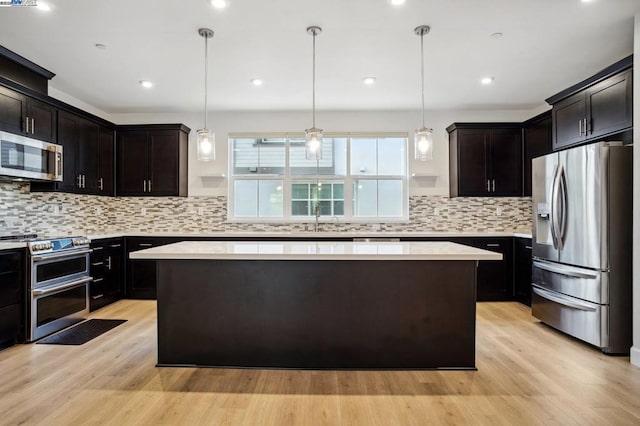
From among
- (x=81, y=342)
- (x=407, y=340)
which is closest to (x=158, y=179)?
(x=81, y=342)

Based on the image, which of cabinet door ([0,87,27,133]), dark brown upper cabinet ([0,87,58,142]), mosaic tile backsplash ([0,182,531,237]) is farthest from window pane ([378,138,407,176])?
cabinet door ([0,87,27,133])

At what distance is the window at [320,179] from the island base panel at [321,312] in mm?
2841

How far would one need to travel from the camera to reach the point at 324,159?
18.4ft

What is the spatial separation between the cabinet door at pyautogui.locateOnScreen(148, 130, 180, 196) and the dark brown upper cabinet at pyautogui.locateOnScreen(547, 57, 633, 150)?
470 cm

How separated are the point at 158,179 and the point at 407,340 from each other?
414 cm

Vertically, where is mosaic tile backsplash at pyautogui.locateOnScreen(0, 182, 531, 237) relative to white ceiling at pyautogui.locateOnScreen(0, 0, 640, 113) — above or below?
below

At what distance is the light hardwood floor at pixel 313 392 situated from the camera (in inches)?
83.2

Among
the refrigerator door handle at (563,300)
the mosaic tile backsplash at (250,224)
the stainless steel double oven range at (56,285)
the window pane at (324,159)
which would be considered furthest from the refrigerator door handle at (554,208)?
the stainless steel double oven range at (56,285)

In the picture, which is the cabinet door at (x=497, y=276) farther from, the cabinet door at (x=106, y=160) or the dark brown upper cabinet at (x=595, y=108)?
the cabinet door at (x=106, y=160)

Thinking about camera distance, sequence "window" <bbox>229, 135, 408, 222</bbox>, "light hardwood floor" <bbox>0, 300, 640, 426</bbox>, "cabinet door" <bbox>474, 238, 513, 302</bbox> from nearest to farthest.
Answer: "light hardwood floor" <bbox>0, 300, 640, 426</bbox> < "cabinet door" <bbox>474, 238, 513, 302</bbox> < "window" <bbox>229, 135, 408, 222</bbox>

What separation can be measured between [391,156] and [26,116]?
4376 millimetres

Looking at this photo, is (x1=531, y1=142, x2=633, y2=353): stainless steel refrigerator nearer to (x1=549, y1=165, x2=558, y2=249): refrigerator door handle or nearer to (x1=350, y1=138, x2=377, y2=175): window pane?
(x1=549, y1=165, x2=558, y2=249): refrigerator door handle

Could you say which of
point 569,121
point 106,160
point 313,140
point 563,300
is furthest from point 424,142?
point 106,160

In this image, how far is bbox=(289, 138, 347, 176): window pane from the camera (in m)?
5.60
